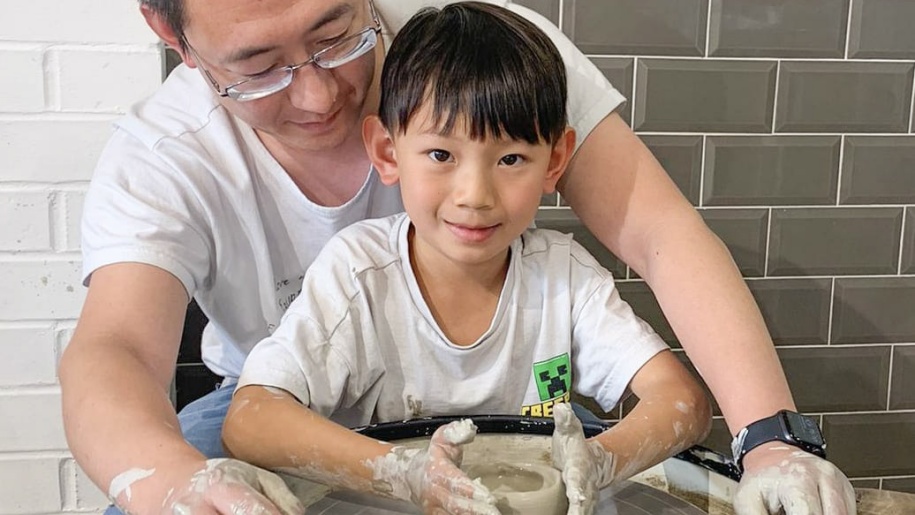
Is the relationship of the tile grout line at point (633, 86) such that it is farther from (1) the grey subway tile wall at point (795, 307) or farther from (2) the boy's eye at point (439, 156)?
(2) the boy's eye at point (439, 156)

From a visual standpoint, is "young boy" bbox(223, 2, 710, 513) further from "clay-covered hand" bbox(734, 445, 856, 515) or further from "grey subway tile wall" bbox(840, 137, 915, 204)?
"grey subway tile wall" bbox(840, 137, 915, 204)

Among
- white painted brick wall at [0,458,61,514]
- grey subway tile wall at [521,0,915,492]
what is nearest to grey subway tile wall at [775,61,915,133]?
grey subway tile wall at [521,0,915,492]

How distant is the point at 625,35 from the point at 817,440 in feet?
3.02

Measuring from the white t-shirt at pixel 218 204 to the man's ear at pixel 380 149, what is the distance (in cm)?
12

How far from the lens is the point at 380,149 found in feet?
3.24

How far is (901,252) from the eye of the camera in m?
1.71

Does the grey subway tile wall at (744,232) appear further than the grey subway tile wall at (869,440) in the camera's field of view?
No

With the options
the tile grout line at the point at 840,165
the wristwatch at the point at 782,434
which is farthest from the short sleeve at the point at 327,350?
the tile grout line at the point at 840,165

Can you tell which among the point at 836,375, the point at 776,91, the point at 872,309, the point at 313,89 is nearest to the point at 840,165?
the point at 776,91

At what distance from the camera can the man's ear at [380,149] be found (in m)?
0.98

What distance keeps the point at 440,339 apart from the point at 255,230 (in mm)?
289

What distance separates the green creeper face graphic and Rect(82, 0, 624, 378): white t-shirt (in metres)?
0.29

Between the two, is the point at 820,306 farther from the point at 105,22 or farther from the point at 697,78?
the point at 105,22

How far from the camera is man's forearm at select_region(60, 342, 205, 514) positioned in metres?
0.74
